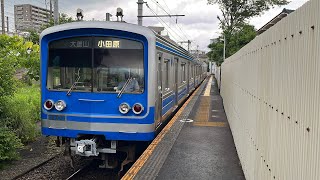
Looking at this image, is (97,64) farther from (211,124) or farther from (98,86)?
(211,124)

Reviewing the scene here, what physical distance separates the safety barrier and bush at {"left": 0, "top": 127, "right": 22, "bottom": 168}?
5.58 meters

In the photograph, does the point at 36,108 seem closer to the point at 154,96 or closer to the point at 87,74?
the point at 87,74

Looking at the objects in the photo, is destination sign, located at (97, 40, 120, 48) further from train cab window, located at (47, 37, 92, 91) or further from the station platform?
the station platform

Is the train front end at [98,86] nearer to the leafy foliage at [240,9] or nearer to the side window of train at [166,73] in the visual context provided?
the side window of train at [166,73]

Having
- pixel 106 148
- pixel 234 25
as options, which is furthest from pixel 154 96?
pixel 234 25

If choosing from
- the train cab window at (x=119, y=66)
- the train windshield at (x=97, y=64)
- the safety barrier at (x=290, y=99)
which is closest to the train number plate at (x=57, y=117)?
the train windshield at (x=97, y=64)

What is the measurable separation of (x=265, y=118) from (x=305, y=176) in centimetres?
143

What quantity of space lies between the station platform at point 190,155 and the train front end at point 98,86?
0.54 m

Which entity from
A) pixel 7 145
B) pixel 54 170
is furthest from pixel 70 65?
pixel 7 145

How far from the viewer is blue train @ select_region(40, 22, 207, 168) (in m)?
6.03

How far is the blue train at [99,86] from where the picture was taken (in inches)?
237

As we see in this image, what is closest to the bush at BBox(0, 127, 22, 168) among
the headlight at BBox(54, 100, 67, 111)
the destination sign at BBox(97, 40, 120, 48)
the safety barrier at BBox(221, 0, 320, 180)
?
the headlight at BBox(54, 100, 67, 111)

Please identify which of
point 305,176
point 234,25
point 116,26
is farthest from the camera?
point 234,25

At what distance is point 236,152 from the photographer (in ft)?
20.2
